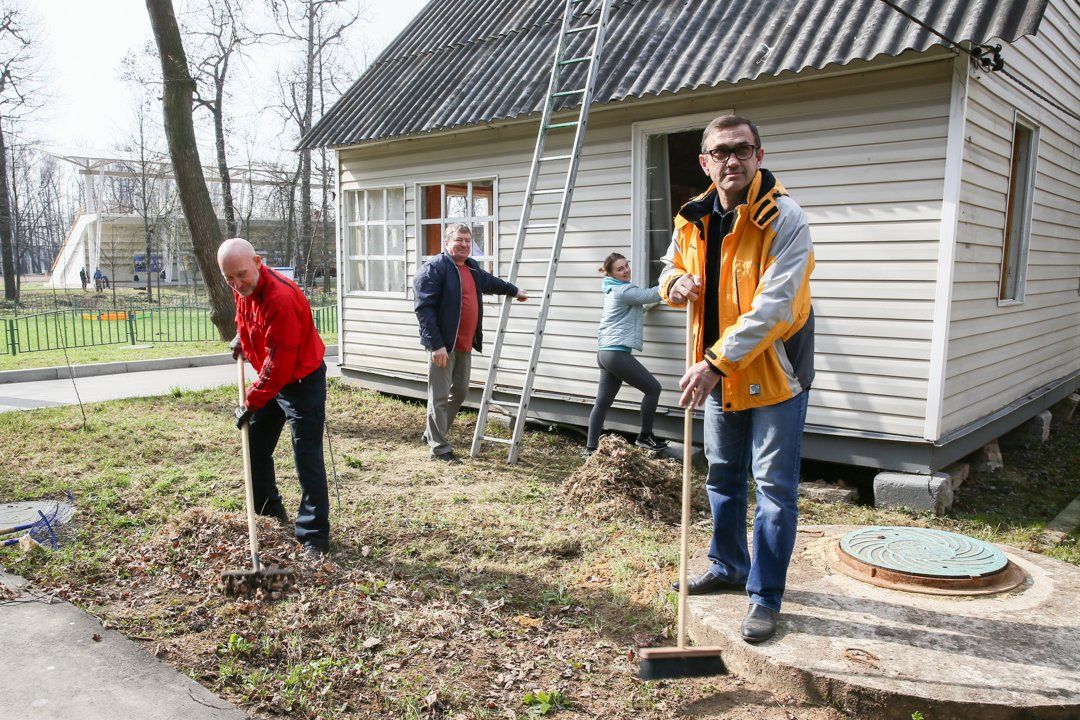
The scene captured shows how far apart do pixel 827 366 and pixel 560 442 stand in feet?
9.53

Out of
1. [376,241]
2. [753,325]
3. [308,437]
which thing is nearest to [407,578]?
[308,437]

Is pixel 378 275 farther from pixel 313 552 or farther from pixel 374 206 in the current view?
pixel 313 552

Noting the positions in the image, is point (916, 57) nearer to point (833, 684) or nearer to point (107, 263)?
point (833, 684)

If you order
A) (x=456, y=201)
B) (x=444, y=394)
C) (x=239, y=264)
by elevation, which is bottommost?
(x=444, y=394)

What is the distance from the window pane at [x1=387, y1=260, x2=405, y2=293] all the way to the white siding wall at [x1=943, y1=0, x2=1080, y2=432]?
6.33m

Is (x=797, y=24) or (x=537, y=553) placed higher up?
(x=797, y=24)

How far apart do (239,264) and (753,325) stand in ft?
9.33

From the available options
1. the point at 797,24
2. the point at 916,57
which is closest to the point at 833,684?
the point at 916,57

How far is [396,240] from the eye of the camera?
9969 millimetres

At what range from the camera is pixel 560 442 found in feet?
26.7

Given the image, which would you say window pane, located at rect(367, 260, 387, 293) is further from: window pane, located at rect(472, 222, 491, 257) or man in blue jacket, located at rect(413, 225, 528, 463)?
man in blue jacket, located at rect(413, 225, 528, 463)

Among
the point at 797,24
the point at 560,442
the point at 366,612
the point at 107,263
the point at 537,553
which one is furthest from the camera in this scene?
the point at 107,263

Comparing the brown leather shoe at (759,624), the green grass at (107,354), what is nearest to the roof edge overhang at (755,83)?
the brown leather shoe at (759,624)

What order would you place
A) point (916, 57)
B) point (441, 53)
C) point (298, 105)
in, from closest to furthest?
1. point (916, 57)
2. point (441, 53)
3. point (298, 105)
